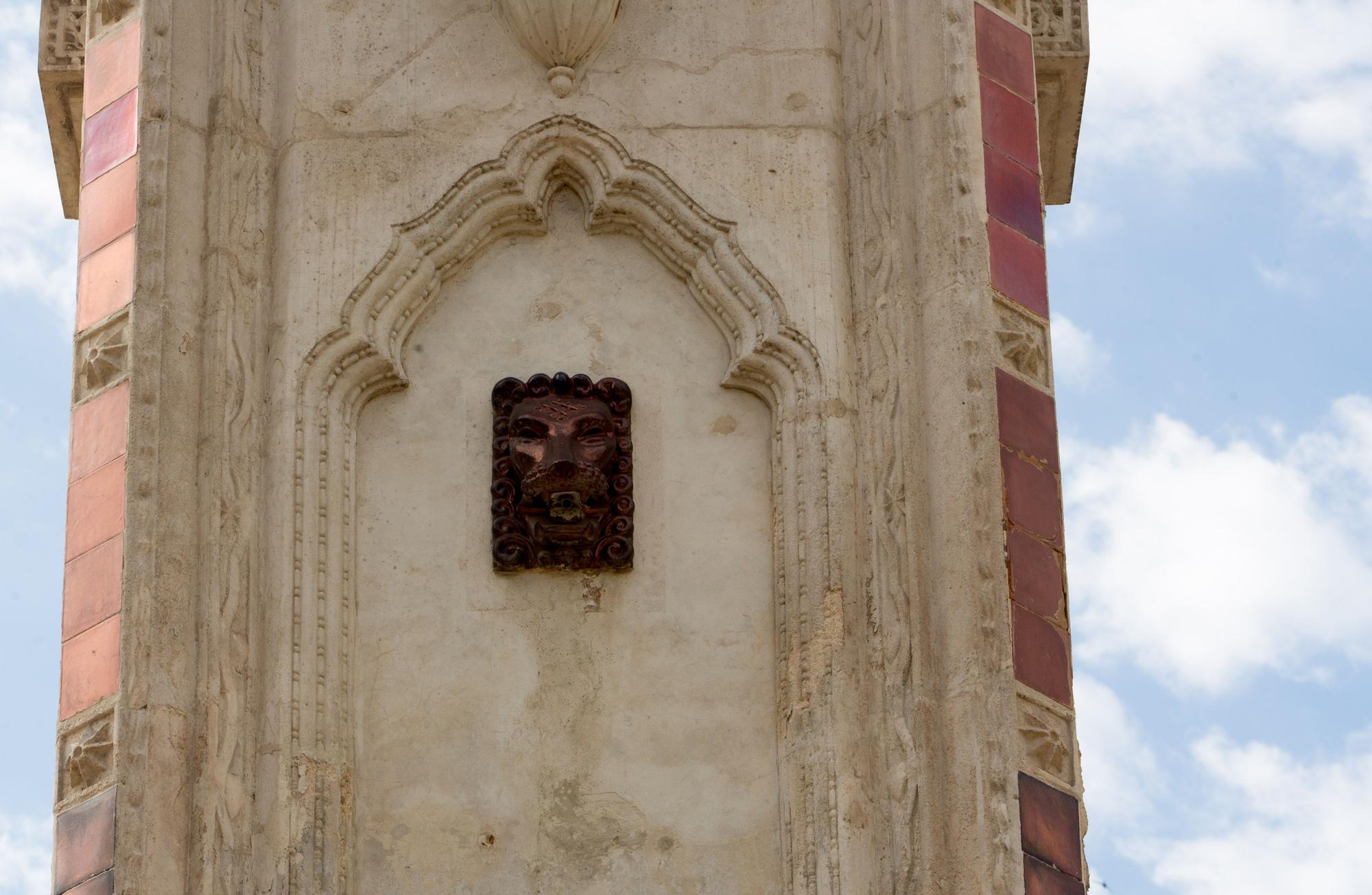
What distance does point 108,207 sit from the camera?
1470cm

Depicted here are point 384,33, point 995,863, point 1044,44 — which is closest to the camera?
point 995,863

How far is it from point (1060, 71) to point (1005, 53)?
1567 mm

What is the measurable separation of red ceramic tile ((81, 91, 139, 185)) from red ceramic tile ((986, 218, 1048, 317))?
3.51 metres

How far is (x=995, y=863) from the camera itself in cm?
1334

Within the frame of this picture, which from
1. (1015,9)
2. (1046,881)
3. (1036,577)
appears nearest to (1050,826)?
(1046,881)

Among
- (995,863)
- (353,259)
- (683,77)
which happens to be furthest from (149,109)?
(995,863)

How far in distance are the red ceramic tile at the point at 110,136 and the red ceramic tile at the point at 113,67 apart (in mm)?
48

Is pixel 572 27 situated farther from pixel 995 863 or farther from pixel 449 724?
pixel 995 863

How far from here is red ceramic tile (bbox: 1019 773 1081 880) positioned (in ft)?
→ 44.2

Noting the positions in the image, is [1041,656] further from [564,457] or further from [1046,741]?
[564,457]

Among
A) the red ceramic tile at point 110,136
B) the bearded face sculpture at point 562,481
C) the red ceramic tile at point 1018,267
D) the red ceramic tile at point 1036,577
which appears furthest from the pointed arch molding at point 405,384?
the red ceramic tile at point 110,136

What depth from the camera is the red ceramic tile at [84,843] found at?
13.4 m

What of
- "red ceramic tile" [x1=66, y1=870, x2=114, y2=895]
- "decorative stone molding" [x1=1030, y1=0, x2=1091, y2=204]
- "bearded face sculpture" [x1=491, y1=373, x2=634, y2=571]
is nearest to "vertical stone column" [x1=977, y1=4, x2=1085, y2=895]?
"decorative stone molding" [x1=1030, y1=0, x2=1091, y2=204]

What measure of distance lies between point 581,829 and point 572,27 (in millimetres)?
3481
